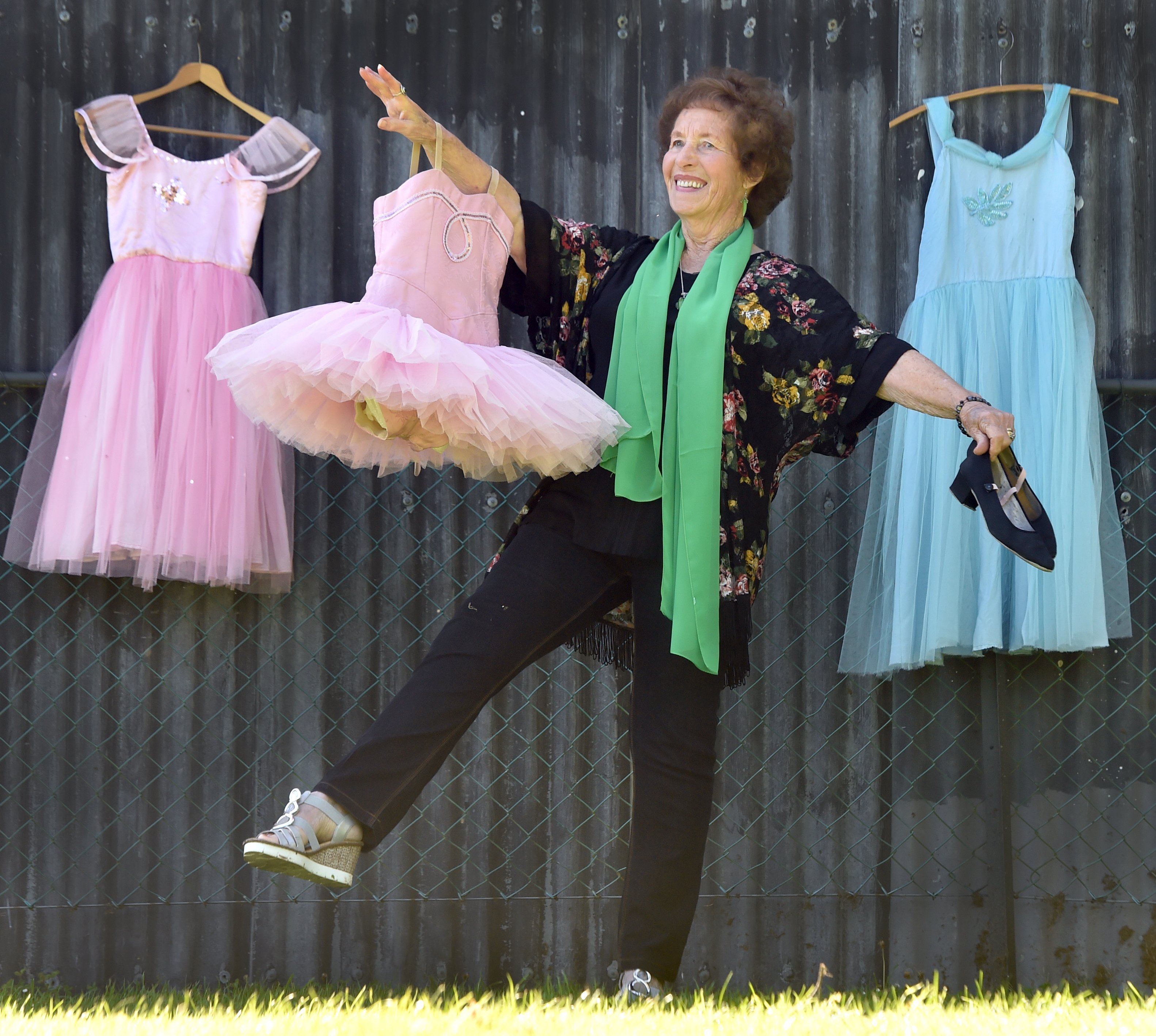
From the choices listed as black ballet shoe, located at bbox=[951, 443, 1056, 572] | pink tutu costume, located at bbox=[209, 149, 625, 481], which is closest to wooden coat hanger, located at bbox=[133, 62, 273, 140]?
pink tutu costume, located at bbox=[209, 149, 625, 481]

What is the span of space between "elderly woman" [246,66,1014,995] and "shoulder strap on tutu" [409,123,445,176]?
15 mm

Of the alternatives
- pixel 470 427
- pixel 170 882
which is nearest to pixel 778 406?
pixel 470 427

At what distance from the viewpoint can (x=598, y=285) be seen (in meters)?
2.26

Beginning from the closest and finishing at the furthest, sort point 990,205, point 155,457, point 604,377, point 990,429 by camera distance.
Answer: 1. point 990,429
2. point 604,377
3. point 155,457
4. point 990,205

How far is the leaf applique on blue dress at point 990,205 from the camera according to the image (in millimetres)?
3023

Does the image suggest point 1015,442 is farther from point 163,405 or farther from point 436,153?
point 163,405

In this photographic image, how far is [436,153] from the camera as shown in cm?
213

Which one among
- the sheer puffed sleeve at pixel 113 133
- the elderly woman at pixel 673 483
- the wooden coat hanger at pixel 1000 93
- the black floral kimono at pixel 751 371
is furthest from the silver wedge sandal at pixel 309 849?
the wooden coat hanger at pixel 1000 93

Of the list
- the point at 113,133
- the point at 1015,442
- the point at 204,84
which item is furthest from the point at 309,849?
the point at 204,84

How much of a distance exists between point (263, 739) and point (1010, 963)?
6.64 feet

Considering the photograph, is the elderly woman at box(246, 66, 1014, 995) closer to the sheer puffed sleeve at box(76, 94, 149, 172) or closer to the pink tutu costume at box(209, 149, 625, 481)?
the pink tutu costume at box(209, 149, 625, 481)

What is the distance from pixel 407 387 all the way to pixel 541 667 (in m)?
1.38

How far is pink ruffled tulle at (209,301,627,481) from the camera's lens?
74.1 inches

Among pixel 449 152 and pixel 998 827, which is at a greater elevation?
pixel 449 152
